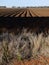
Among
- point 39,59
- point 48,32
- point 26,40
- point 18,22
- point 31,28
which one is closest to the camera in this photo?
point 39,59

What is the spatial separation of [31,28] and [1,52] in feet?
16.0

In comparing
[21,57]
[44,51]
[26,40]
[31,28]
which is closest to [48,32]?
[31,28]

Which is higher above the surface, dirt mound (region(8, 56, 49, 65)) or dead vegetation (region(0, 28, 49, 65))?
dead vegetation (region(0, 28, 49, 65))

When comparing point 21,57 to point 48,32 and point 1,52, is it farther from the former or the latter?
point 48,32

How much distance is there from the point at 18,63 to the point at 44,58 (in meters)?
1.02

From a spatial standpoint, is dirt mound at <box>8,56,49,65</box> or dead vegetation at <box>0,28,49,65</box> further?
dead vegetation at <box>0,28,49,65</box>

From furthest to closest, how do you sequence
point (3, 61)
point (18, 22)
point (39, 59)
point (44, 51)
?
point (18, 22) → point (44, 51) → point (39, 59) → point (3, 61)

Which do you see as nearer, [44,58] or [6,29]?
[44,58]

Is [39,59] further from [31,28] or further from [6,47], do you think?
[31,28]

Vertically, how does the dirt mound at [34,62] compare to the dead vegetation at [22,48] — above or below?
below

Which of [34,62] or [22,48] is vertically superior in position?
[22,48]

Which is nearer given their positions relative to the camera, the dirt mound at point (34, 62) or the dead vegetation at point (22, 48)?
the dirt mound at point (34, 62)

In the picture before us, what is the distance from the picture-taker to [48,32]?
1288 centimetres

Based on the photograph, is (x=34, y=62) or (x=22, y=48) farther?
(x=22, y=48)
